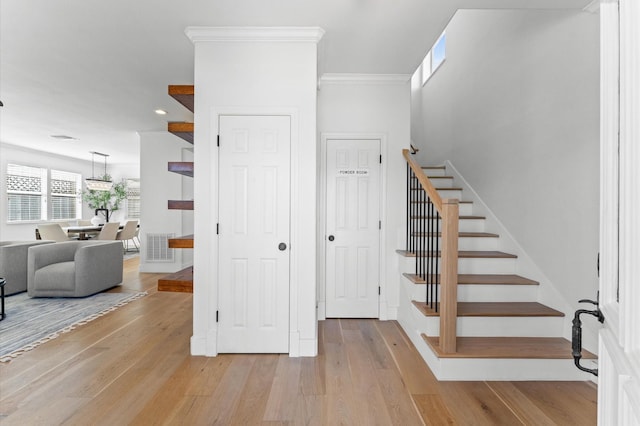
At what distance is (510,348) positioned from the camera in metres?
2.41

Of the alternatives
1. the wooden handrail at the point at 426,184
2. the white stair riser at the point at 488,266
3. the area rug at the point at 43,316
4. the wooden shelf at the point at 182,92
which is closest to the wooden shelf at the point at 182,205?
the wooden shelf at the point at 182,92

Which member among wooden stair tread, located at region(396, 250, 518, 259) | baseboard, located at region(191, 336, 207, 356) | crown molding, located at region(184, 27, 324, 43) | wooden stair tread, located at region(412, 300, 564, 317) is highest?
crown molding, located at region(184, 27, 324, 43)

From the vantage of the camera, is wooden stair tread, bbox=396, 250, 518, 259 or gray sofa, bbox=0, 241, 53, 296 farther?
gray sofa, bbox=0, 241, 53, 296

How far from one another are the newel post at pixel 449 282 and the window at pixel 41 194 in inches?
384

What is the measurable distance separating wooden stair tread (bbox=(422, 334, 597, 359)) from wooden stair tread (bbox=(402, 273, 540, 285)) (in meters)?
0.48

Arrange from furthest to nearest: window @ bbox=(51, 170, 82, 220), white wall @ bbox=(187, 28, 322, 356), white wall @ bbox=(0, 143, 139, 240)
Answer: window @ bbox=(51, 170, 82, 220)
white wall @ bbox=(0, 143, 139, 240)
white wall @ bbox=(187, 28, 322, 356)

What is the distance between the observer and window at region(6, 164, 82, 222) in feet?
25.5

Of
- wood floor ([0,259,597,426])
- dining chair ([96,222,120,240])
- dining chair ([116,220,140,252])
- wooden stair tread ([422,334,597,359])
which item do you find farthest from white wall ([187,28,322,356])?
dining chair ([116,220,140,252])

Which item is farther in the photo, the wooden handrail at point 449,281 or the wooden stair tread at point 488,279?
the wooden stair tread at point 488,279

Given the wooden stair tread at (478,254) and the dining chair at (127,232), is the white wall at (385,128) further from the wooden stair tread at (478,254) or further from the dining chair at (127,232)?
the dining chair at (127,232)

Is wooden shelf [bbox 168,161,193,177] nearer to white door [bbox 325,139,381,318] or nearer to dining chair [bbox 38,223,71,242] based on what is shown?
white door [bbox 325,139,381,318]

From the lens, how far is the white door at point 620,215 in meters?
0.78

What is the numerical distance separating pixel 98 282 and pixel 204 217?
Answer: 3022 mm

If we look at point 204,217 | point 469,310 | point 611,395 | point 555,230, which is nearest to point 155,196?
point 204,217
